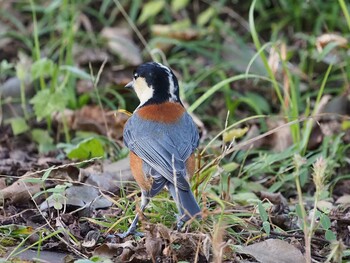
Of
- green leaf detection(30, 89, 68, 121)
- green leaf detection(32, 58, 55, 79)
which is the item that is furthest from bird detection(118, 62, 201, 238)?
green leaf detection(32, 58, 55, 79)

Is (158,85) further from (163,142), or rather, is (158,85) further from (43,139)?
(43,139)

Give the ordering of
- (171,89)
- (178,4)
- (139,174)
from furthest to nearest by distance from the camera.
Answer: (178,4), (171,89), (139,174)

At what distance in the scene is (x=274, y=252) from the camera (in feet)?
13.9

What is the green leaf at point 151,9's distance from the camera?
8.29 metres

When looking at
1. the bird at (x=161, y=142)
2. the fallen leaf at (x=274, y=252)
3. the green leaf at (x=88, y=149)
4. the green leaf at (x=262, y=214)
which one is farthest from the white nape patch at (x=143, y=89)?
the fallen leaf at (x=274, y=252)

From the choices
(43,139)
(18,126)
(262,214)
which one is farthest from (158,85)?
(18,126)

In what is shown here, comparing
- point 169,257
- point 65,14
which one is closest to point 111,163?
point 169,257

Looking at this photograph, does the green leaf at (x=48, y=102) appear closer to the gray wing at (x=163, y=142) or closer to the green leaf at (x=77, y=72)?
the green leaf at (x=77, y=72)

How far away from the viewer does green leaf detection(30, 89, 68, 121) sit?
6449 millimetres

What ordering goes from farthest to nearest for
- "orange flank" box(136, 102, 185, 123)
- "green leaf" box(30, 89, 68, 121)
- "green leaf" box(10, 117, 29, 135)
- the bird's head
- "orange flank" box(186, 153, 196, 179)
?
"green leaf" box(10, 117, 29, 135) → "green leaf" box(30, 89, 68, 121) → the bird's head → "orange flank" box(136, 102, 185, 123) → "orange flank" box(186, 153, 196, 179)

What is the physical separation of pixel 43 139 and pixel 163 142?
212 centimetres

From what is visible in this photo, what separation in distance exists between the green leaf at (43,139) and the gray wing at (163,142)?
156cm

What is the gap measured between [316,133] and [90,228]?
2.54m

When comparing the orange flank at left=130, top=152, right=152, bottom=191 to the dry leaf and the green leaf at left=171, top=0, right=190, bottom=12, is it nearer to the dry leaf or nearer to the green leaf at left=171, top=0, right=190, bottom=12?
the dry leaf
